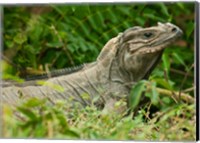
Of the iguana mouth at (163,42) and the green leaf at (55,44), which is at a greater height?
the green leaf at (55,44)

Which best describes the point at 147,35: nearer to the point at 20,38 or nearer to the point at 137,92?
the point at 137,92

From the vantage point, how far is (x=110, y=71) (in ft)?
20.7

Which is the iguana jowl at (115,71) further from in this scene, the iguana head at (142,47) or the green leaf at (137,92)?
the green leaf at (137,92)

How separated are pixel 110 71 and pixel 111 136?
1.50 meters

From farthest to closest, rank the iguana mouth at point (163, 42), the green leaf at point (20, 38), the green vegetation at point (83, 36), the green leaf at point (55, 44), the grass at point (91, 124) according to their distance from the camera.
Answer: the green leaf at point (20, 38) < the green leaf at point (55, 44) < the green vegetation at point (83, 36) < the iguana mouth at point (163, 42) < the grass at point (91, 124)

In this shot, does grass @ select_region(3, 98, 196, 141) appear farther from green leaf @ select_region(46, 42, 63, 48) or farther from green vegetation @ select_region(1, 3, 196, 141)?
green leaf @ select_region(46, 42, 63, 48)

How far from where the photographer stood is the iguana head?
6.14 meters

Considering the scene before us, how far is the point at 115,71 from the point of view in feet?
20.7

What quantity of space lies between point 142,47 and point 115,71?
0.27m

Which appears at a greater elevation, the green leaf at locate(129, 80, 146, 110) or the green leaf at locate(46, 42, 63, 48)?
the green leaf at locate(46, 42, 63, 48)

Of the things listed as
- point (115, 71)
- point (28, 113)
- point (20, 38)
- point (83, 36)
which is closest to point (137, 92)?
point (28, 113)

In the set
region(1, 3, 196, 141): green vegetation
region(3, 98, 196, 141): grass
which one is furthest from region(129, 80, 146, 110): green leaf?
region(1, 3, 196, 141): green vegetation

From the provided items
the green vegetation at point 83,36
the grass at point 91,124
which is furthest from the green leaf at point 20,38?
the grass at point 91,124

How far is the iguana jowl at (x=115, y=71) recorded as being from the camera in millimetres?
6137
